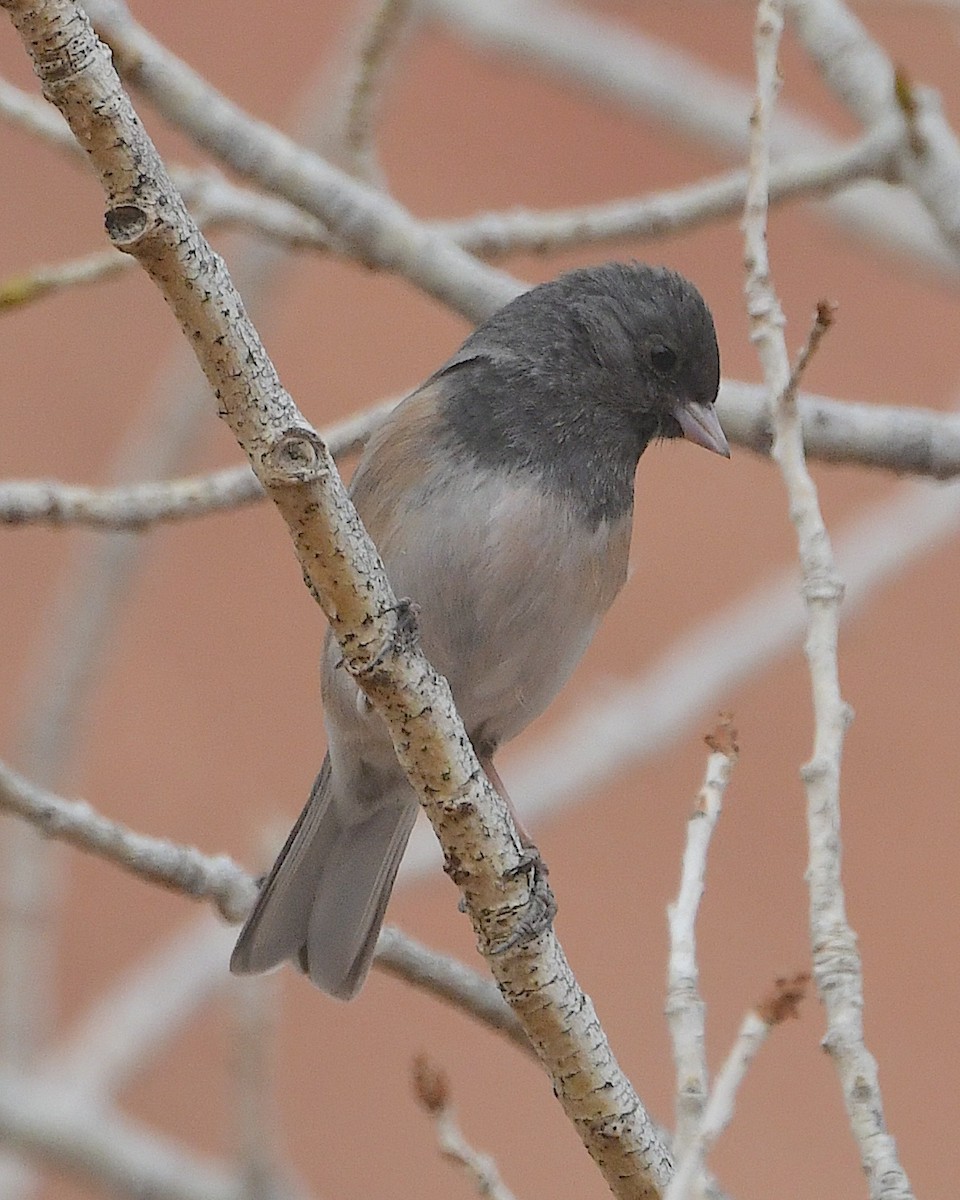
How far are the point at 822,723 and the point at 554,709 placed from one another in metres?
3.92

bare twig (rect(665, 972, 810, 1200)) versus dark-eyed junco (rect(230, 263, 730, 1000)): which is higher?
dark-eyed junco (rect(230, 263, 730, 1000))

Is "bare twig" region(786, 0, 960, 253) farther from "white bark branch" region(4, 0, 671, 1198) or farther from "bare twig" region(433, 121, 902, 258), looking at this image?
"white bark branch" region(4, 0, 671, 1198)

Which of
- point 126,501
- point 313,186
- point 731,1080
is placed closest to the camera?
point 731,1080

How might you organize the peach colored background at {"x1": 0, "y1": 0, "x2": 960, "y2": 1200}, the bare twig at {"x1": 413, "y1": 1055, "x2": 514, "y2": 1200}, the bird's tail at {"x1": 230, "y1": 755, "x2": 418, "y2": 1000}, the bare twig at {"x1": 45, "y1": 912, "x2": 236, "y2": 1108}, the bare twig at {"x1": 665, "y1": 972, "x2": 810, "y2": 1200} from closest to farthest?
the bare twig at {"x1": 665, "y1": 972, "x2": 810, "y2": 1200}
the bare twig at {"x1": 413, "y1": 1055, "x2": 514, "y2": 1200}
the bird's tail at {"x1": 230, "y1": 755, "x2": 418, "y2": 1000}
the bare twig at {"x1": 45, "y1": 912, "x2": 236, "y2": 1108}
the peach colored background at {"x1": 0, "y1": 0, "x2": 960, "y2": 1200}

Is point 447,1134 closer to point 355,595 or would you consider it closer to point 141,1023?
point 355,595

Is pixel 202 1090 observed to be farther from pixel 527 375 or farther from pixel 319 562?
pixel 319 562

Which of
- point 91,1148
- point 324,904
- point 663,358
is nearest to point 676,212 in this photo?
point 663,358

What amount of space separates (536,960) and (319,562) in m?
0.40

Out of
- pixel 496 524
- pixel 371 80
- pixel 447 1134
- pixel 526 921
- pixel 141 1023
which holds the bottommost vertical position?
pixel 447 1134

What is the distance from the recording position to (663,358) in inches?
85.7

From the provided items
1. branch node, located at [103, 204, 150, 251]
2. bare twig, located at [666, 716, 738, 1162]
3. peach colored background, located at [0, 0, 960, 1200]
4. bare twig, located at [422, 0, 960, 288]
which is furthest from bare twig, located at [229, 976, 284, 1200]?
peach colored background, located at [0, 0, 960, 1200]

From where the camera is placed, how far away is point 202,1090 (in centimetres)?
471

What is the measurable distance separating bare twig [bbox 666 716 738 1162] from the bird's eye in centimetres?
83

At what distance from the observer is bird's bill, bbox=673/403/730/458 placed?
6.89 feet
